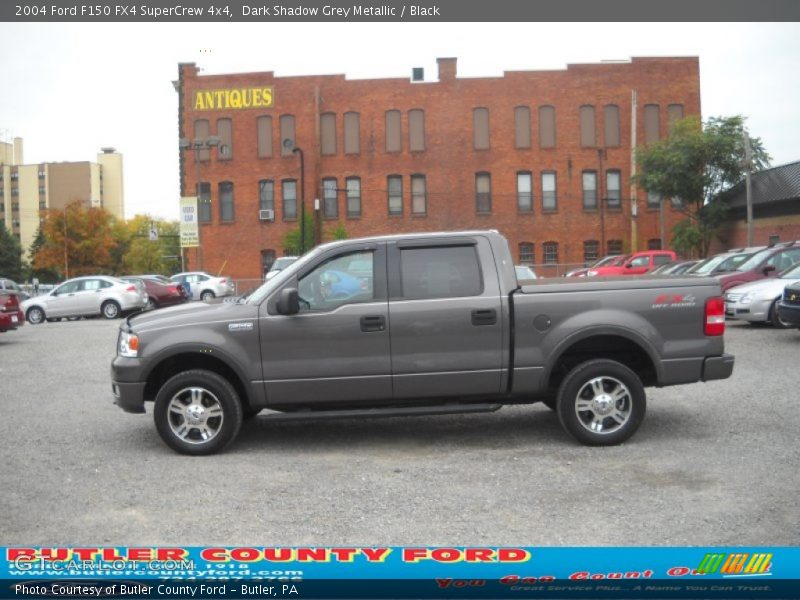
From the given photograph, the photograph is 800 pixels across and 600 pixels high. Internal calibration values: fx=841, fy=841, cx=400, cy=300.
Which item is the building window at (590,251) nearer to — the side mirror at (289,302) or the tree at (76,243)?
the tree at (76,243)

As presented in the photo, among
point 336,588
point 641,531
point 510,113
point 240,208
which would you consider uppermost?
point 510,113

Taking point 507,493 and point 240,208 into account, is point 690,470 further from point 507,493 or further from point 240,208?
point 240,208

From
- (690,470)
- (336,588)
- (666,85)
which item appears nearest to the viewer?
(336,588)

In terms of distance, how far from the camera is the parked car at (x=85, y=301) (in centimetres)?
2884

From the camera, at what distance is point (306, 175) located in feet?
167

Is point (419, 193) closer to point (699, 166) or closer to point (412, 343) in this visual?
point (699, 166)

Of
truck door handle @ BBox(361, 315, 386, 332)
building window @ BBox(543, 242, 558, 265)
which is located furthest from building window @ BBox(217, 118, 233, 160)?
truck door handle @ BBox(361, 315, 386, 332)

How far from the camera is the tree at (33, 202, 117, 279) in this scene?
58.4 m

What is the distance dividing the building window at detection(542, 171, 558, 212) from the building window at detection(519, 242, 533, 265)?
7.92 ft

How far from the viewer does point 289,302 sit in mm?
6926

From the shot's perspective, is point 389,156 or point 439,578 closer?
point 439,578

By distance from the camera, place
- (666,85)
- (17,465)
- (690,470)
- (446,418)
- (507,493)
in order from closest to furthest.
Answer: (507,493)
(690,470)
(17,465)
(446,418)
(666,85)

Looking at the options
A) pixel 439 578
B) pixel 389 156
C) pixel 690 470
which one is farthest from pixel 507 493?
pixel 389 156

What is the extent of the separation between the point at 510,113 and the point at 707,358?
45.3 meters
